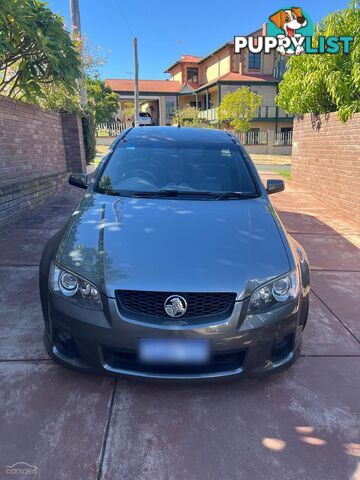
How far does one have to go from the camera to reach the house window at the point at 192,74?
142 ft

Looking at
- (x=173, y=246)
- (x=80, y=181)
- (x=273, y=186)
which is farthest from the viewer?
(x=273, y=186)

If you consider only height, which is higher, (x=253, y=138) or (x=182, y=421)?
(x=253, y=138)

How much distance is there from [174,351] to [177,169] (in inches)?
78.2

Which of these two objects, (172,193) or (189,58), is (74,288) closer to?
(172,193)

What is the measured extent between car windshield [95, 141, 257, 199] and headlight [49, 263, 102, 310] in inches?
44.9

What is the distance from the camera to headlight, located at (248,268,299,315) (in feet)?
7.38

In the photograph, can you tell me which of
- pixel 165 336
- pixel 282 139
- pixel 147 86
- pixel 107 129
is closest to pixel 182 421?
pixel 165 336

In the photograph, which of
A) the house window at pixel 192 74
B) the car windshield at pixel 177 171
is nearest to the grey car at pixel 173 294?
the car windshield at pixel 177 171

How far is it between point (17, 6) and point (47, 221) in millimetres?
3297

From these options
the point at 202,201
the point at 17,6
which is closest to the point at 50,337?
→ the point at 202,201

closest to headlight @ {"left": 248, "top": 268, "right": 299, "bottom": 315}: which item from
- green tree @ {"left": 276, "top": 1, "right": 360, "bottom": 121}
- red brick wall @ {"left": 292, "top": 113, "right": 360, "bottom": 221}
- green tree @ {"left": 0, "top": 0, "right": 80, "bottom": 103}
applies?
green tree @ {"left": 0, "top": 0, "right": 80, "bottom": 103}

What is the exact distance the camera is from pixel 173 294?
84.8 inches

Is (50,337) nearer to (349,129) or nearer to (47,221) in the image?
(47,221)

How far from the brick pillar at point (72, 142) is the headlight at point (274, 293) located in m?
9.34
